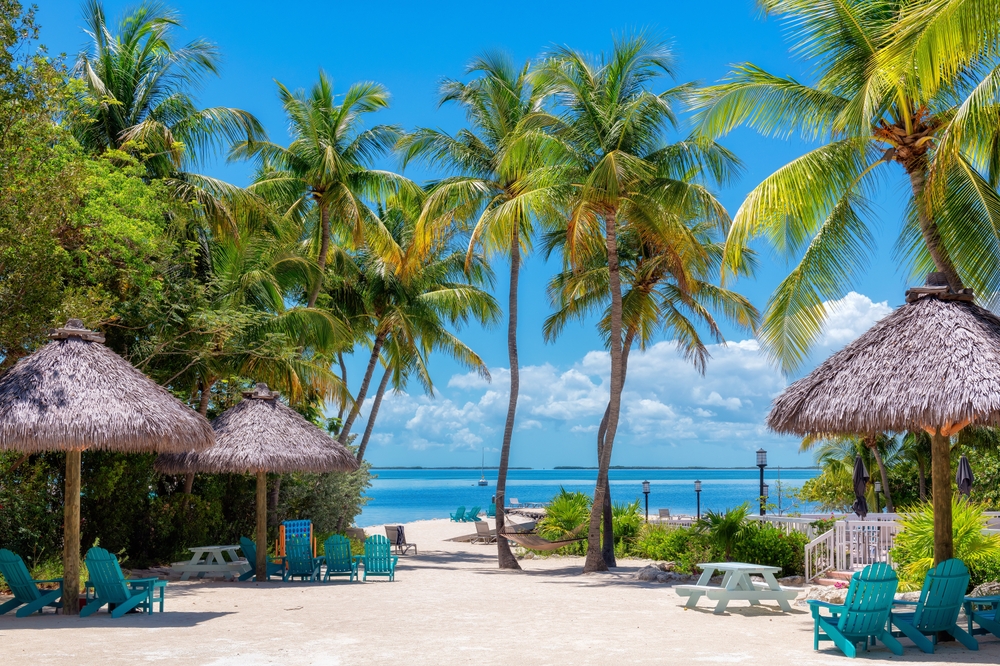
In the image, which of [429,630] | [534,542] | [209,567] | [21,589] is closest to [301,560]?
[209,567]

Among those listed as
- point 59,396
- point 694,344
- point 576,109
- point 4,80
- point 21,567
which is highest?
point 576,109

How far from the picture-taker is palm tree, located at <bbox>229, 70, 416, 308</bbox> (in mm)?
20844

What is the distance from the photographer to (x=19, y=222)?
11.5 meters

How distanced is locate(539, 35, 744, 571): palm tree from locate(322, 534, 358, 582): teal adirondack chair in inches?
172

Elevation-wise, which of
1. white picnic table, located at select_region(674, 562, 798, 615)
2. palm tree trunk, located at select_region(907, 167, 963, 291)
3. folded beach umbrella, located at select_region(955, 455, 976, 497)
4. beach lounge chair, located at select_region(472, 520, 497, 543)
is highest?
palm tree trunk, located at select_region(907, 167, 963, 291)

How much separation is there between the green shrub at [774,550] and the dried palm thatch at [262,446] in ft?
21.1

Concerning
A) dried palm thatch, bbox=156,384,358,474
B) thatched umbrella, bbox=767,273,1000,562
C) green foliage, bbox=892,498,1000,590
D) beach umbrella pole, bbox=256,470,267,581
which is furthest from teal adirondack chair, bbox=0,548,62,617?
green foliage, bbox=892,498,1000,590

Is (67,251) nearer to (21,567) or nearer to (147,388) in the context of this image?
(147,388)

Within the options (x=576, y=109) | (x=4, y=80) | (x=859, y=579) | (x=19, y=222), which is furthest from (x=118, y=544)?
(x=859, y=579)

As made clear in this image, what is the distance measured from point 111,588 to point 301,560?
14.8 ft

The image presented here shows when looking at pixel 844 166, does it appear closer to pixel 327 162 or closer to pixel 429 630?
pixel 429 630

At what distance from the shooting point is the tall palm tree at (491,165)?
58.8ft

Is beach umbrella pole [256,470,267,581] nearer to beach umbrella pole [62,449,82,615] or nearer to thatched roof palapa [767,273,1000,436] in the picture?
beach umbrella pole [62,449,82,615]

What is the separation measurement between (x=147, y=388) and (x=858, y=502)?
11.1 meters
